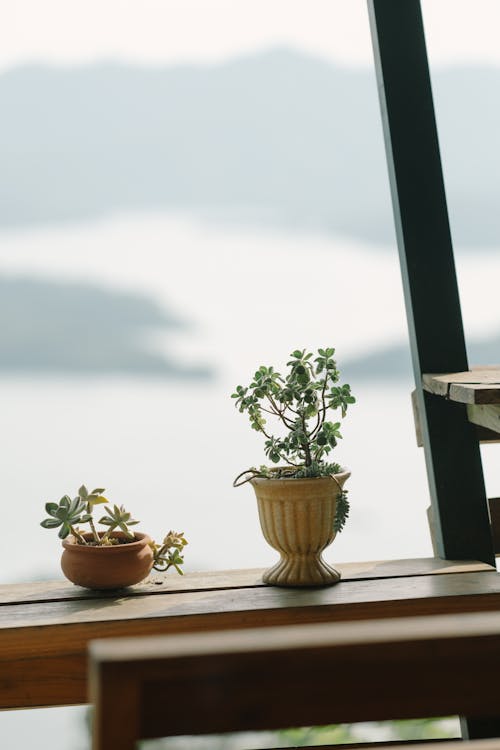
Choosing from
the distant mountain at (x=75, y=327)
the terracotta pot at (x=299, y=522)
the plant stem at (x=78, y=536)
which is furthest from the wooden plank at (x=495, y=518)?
the plant stem at (x=78, y=536)

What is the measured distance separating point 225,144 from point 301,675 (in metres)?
1.85

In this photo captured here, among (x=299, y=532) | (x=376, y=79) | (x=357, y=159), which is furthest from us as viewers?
(x=357, y=159)

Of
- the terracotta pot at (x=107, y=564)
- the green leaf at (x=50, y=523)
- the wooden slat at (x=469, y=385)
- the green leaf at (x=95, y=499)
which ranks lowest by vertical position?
the terracotta pot at (x=107, y=564)

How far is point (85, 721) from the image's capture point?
2326 mm

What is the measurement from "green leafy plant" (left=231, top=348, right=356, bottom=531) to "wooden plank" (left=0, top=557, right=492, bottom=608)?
19cm

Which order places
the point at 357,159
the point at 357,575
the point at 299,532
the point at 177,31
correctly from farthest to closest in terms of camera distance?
the point at 357,159 → the point at 177,31 → the point at 357,575 → the point at 299,532

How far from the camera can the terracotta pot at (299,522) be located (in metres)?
1.77

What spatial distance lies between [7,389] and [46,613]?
0.85 meters

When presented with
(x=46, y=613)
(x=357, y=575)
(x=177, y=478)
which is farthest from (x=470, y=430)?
(x=46, y=613)

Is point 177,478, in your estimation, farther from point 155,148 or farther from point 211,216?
point 155,148

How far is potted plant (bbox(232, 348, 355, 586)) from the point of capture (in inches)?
70.1

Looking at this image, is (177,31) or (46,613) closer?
(46,613)

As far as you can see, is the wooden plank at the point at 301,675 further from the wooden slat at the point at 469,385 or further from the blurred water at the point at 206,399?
the blurred water at the point at 206,399

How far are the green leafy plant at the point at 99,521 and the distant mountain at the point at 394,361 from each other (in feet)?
2.03
